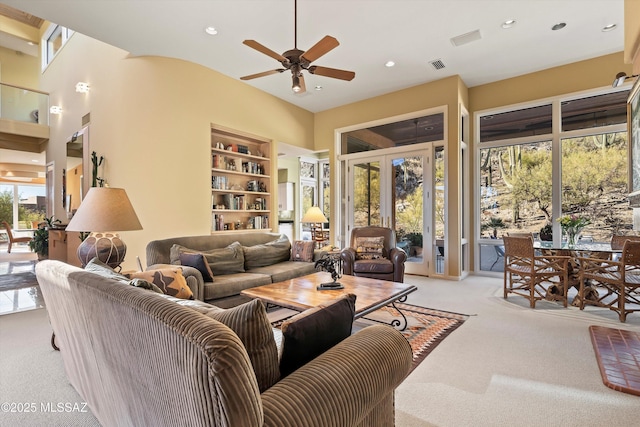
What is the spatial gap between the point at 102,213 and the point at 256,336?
2.32 m

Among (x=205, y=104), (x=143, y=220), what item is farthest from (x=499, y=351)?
(x=205, y=104)

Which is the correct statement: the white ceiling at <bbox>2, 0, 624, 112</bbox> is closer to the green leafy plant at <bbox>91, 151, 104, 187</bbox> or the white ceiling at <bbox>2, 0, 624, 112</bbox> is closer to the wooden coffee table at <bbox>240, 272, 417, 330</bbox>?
the green leafy plant at <bbox>91, 151, 104, 187</bbox>

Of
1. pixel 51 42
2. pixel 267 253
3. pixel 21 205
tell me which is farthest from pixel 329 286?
pixel 21 205

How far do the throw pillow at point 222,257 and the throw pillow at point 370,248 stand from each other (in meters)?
1.75

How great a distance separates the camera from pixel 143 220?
4.59 metres

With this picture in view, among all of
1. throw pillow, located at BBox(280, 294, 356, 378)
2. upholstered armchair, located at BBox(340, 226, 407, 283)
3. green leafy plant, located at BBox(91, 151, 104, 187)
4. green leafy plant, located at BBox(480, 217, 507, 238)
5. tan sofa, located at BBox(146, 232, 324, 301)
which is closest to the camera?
throw pillow, located at BBox(280, 294, 356, 378)

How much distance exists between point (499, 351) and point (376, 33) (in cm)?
394

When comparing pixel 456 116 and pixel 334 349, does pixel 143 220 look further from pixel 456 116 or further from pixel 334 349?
pixel 456 116

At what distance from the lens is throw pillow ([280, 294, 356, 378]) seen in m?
1.10

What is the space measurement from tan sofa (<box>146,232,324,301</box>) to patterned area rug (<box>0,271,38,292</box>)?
3201 mm

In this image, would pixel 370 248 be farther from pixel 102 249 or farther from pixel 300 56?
pixel 102 249

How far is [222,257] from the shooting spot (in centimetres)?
372

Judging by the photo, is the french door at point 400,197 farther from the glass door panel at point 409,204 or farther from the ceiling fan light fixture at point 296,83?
the ceiling fan light fixture at point 296,83

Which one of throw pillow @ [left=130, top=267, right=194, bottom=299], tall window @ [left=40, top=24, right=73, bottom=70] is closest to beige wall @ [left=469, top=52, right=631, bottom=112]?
throw pillow @ [left=130, top=267, right=194, bottom=299]
